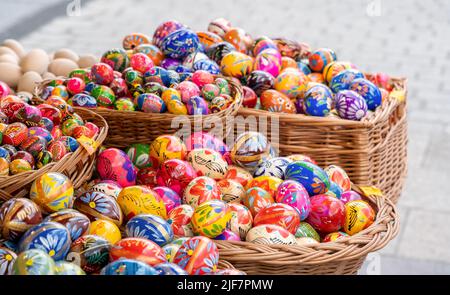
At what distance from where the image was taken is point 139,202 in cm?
194

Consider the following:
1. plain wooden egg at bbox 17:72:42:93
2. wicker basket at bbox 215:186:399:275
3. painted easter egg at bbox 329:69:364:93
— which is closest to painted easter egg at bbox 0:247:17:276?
wicker basket at bbox 215:186:399:275

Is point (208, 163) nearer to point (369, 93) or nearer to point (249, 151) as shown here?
point (249, 151)

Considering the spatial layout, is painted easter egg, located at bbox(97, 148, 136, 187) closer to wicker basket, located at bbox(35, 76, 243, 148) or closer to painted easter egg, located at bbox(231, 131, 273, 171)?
wicker basket, located at bbox(35, 76, 243, 148)

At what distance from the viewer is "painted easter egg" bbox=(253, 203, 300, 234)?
1991mm

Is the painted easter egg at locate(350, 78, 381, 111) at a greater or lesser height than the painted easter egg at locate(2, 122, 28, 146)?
lesser

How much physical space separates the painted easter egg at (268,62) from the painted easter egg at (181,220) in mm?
1100

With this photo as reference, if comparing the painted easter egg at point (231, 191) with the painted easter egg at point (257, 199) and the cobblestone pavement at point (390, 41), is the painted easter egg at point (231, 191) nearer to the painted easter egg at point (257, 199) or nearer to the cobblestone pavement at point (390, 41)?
the painted easter egg at point (257, 199)

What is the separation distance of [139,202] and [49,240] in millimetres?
413

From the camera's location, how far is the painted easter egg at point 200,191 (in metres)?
2.08

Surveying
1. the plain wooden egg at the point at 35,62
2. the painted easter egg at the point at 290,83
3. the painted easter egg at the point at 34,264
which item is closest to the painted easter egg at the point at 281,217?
the painted easter egg at the point at 34,264

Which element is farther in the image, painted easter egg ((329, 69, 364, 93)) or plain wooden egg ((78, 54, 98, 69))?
plain wooden egg ((78, 54, 98, 69))

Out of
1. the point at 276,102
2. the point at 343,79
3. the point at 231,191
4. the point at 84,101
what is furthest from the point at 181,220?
the point at 343,79

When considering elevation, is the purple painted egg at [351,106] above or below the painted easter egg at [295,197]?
above

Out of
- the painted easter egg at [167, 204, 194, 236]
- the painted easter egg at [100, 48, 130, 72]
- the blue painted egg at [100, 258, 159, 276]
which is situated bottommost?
Result: the painted easter egg at [167, 204, 194, 236]
